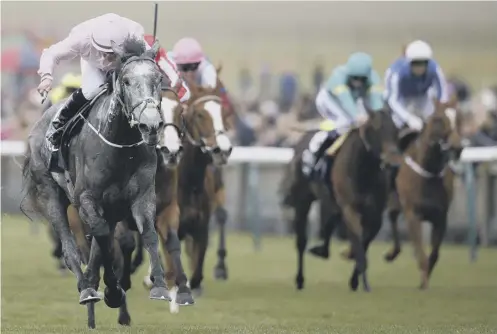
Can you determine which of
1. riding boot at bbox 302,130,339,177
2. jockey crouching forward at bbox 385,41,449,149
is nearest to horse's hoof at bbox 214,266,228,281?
riding boot at bbox 302,130,339,177

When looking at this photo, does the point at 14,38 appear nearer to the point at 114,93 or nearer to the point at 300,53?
the point at 300,53

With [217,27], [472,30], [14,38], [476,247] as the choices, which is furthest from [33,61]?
[476,247]

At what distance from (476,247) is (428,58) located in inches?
130

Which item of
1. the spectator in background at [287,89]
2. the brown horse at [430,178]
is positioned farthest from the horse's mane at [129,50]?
the spectator in background at [287,89]

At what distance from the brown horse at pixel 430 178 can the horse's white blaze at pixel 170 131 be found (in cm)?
397

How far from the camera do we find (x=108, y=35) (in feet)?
30.1

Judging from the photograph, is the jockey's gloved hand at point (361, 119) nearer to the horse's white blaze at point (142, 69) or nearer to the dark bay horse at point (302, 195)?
the dark bay horse at point (302, 195)

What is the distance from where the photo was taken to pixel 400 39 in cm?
2850

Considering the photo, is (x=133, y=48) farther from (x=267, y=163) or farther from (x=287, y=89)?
(x=287, y=89)

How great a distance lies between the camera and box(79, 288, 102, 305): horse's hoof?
8.78 m

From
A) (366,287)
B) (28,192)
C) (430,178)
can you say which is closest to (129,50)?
(28,192)

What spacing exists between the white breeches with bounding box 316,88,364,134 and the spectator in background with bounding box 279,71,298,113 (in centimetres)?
1055

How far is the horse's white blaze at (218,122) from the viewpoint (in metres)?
11.4

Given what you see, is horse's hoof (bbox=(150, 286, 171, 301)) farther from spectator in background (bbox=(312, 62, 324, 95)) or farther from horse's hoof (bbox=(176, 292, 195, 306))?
spectator in background (bbox=(312, 62, 324, 95))
